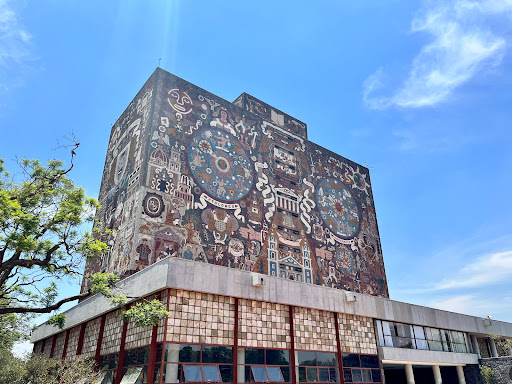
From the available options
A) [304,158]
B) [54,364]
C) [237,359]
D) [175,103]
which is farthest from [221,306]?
[304,158]

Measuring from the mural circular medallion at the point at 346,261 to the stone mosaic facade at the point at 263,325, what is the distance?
12.2 m

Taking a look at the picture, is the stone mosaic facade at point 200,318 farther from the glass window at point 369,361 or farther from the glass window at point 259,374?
the glass window at point 369,361

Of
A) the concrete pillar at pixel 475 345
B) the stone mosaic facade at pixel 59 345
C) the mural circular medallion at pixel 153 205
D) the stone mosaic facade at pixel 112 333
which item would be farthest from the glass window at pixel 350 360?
the stone mosaic facade at pixel 59 345

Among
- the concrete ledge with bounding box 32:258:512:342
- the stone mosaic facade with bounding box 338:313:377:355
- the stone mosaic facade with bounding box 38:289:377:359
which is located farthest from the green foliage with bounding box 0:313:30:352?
the stone mosaic facade with bounding box 338:313:377:355

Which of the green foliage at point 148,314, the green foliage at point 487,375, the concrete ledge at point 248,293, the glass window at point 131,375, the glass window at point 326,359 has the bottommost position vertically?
the glass window at point 131,375

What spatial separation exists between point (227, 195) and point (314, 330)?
379 inches

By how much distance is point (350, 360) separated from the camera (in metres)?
19.1

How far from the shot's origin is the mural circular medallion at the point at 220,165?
23.9m

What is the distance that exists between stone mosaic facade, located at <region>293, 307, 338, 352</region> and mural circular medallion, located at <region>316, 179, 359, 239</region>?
11.6 metres

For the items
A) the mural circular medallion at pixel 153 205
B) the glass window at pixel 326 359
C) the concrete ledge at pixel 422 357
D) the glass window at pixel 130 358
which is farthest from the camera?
the mural circular medallion at pixel 153 205

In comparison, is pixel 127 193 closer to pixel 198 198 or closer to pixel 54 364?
pixel 198 198

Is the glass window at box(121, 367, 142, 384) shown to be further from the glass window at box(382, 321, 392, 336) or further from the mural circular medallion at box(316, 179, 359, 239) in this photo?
the mural circular medallion at box(316, 179, 359, 239)

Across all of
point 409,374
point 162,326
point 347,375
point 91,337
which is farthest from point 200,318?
point 409,374

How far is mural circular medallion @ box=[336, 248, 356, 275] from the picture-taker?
95.6 feet
